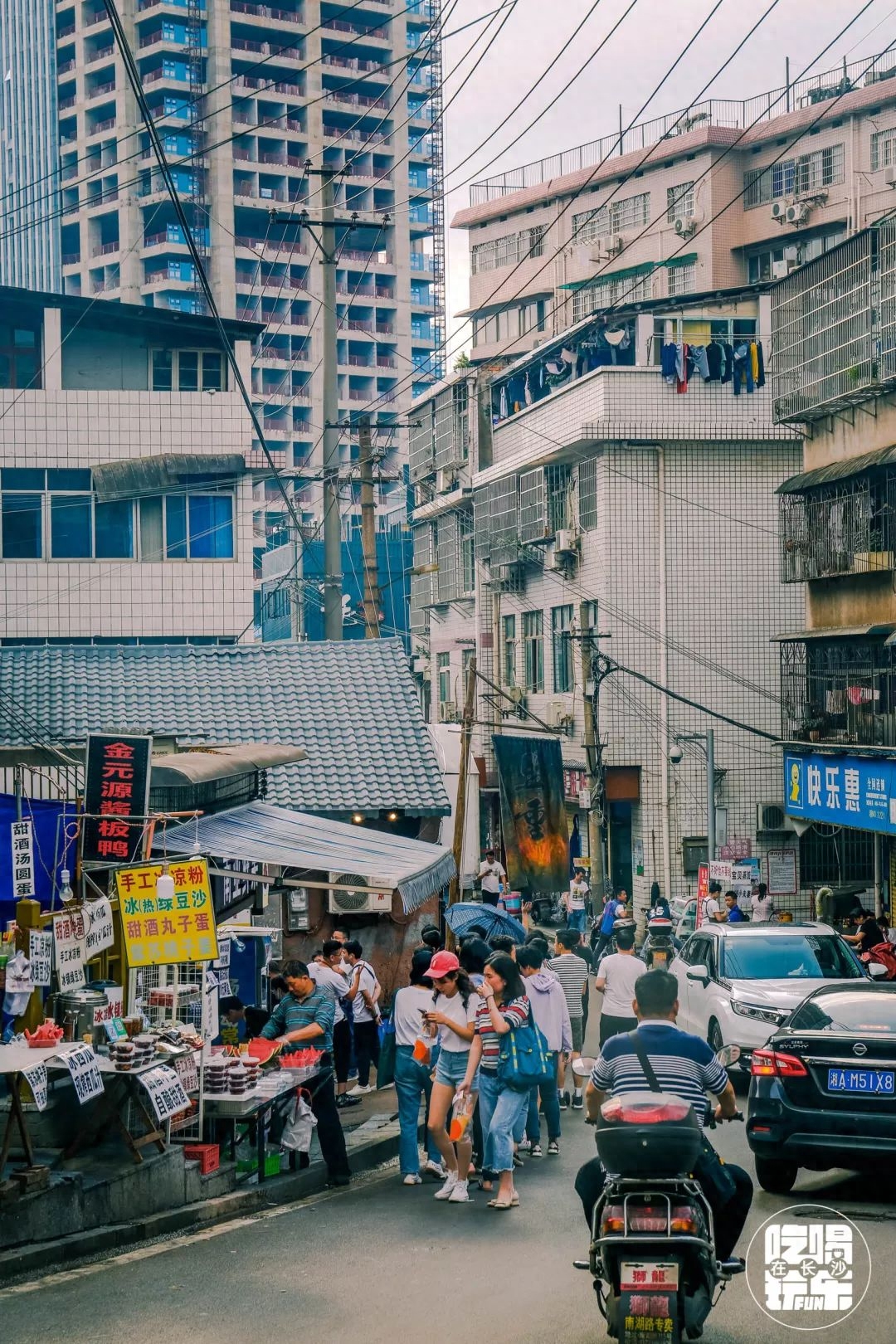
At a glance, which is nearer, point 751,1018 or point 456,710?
point 751,1018

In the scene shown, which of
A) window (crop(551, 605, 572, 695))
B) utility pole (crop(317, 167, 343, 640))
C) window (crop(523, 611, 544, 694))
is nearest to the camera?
utility pole (crop(317, 167, 343, 640))

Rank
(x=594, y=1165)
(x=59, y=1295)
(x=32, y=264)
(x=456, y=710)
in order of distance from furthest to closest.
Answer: (x=32, y=264)
(x=456, y=710)
(x=59, y=1295)
(x=594, y=1165)

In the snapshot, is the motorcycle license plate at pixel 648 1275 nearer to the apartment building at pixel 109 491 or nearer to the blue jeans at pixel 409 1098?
the blue jeans at pixel 409 1098

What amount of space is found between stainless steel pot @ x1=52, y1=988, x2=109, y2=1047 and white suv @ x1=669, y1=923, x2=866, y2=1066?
6079 mm

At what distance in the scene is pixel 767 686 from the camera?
1485 inches

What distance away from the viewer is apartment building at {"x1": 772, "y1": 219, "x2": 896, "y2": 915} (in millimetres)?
27219

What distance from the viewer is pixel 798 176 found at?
52.4 meters

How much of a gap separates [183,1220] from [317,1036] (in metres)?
2.08

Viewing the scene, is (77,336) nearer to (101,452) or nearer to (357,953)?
(101,452)

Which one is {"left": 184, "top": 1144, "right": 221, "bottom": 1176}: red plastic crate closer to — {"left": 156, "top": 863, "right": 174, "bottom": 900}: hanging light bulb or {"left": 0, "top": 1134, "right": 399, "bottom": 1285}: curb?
{"left": 0, "top": 1134, "right": 399, "bottom": 1285}: curb

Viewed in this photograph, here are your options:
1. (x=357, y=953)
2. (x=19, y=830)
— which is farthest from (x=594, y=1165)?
(x=357, y=953)

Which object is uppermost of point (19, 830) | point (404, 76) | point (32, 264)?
point (404, 76)

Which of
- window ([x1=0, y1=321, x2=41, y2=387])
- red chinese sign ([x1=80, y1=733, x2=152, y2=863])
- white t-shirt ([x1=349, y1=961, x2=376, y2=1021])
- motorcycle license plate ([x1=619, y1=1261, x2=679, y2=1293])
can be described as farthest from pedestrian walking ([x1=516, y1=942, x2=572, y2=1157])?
window ([x1=0, y1=321, x2=41, y2=387])

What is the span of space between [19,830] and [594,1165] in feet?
18.8
